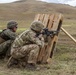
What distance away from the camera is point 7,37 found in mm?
9406

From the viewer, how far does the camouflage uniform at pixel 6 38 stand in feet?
30.2

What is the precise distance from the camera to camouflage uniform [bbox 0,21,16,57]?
9.20 m

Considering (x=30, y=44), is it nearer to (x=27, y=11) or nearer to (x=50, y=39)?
(x=50, y=39)

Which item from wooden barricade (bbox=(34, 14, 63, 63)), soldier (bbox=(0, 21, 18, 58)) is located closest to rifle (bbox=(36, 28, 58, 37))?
wooden barricade (bbox=(34, 14, 63, 63))

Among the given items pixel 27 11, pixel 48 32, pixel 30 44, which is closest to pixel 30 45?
pixel 30 44

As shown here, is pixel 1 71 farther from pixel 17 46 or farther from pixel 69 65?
pixel 69 65

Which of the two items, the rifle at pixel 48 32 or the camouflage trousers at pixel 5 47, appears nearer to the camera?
the rifle at pixel 48 32

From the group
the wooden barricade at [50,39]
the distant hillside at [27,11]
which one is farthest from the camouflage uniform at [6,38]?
the distant hillside at [27,11]

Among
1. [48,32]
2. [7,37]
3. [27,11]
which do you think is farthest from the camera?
[27,11]

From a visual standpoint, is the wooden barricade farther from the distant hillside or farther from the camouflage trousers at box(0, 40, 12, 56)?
the distant hillside

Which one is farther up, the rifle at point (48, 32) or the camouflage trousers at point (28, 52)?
the rifle at point (48, 32)

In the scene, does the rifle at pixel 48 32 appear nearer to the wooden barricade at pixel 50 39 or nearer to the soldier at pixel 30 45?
the wooden barricade at pixel 50 39

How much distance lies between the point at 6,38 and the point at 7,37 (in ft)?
0.26

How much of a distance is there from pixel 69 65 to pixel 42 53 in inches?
36.2
